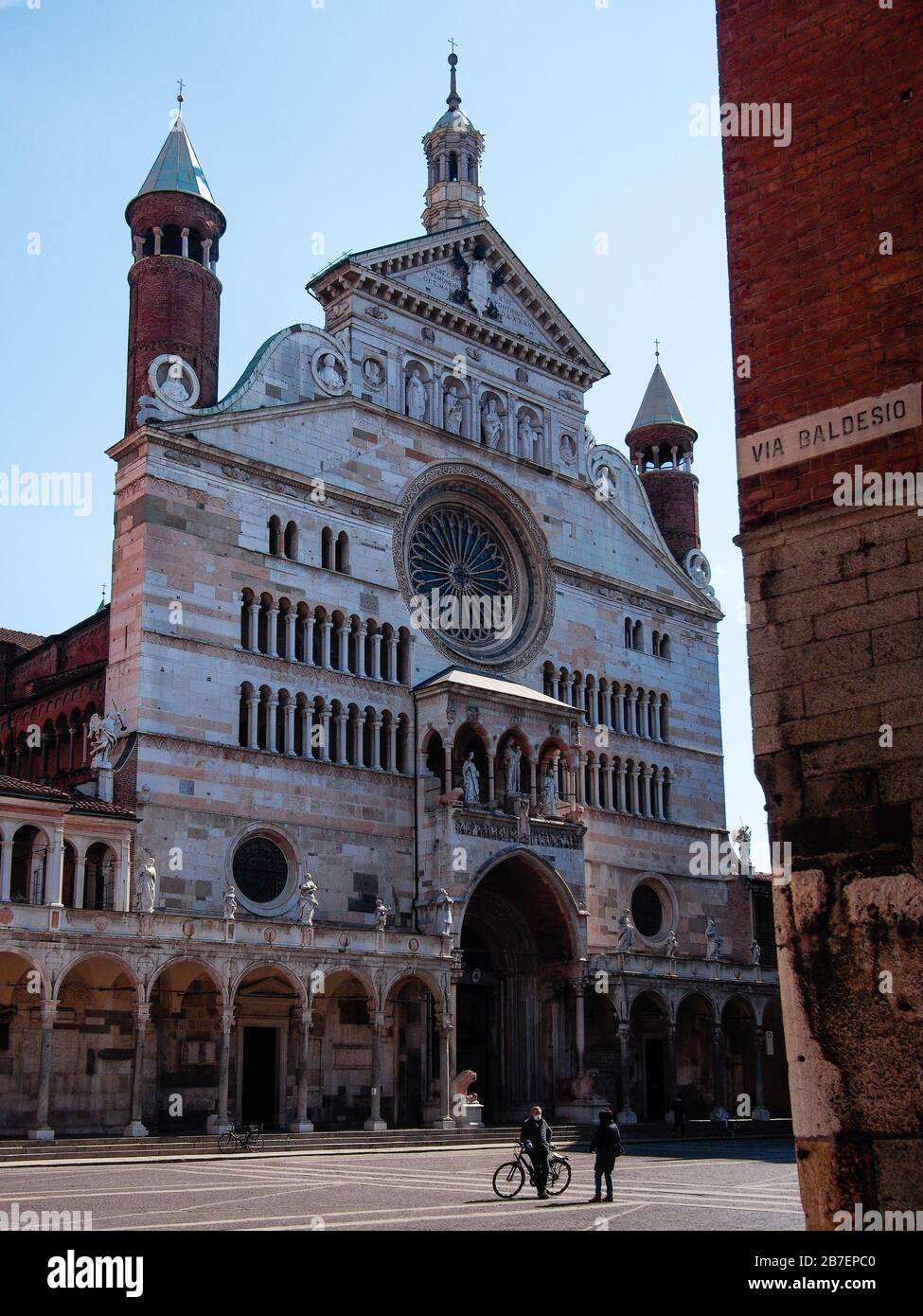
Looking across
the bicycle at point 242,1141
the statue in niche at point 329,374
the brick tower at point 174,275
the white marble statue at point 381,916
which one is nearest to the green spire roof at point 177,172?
the brick tower at point 174,275

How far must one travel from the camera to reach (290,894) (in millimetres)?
36031

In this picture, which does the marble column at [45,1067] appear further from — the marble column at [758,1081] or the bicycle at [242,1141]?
the marble column at [758,1081]

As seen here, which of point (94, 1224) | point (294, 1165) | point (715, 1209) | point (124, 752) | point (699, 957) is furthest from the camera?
point (699, 957)

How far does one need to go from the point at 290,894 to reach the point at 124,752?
18.1 ft

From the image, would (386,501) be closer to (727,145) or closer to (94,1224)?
(94,1224)

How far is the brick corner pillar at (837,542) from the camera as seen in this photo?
28.9 feet

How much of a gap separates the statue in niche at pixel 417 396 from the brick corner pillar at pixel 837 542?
32.6m

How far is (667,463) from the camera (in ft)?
176

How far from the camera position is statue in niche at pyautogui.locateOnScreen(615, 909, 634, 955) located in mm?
42188

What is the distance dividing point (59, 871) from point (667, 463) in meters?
30.3

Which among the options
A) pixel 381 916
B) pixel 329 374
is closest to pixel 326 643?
pixel 381 916

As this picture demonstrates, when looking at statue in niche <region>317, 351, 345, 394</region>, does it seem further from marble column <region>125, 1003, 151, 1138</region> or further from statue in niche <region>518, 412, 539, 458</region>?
marble column <region>125, 1003, 151, 1138</region>

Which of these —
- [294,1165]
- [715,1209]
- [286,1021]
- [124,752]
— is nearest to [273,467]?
[124,752]

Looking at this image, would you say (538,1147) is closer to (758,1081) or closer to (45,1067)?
(45,1067)
